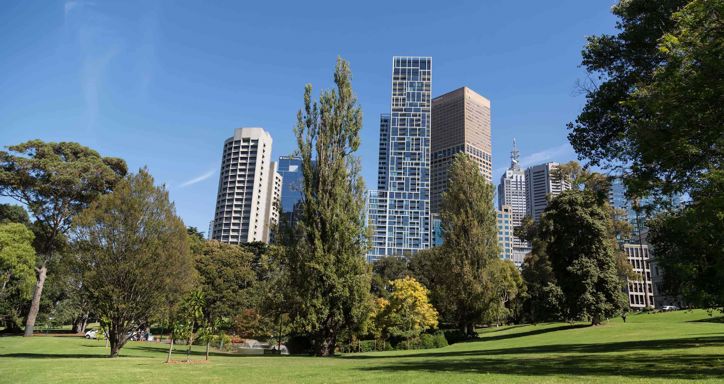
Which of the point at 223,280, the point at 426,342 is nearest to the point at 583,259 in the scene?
the point at 426,342

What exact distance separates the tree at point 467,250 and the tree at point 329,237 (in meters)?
16.0

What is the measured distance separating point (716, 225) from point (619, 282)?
2994 centimetres

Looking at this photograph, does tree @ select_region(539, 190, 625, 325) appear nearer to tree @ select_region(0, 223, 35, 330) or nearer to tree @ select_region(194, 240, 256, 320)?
tree @ select_region(194, 240, 256, 320)

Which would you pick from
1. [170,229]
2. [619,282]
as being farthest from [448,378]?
[619,282]

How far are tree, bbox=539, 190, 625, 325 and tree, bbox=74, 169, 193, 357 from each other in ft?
105

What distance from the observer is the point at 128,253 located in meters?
26.8

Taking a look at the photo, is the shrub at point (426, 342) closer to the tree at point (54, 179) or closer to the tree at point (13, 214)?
the tree at point (54, 179)

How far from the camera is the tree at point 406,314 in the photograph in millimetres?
37688

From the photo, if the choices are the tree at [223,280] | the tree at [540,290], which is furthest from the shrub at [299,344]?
the tree at [540,290]

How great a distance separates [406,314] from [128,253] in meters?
22.4

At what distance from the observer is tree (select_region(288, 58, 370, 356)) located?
88.7ft

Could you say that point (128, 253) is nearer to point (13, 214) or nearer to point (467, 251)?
point (467, 251)

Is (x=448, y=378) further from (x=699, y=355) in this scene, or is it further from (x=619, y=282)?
→ (x=619, y=282)

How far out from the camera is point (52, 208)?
43875 mm
